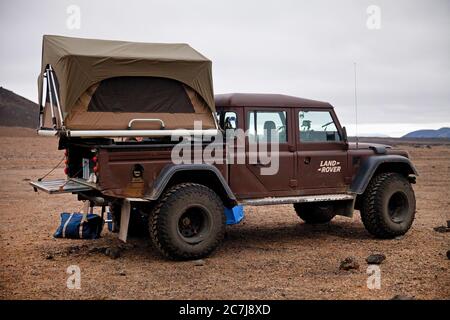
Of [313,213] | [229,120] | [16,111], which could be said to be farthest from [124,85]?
[16,111]

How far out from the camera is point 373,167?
8977mm

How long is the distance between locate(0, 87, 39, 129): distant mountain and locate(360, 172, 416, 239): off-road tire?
48991 millimetres

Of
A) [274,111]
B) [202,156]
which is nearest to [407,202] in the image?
[274,111]

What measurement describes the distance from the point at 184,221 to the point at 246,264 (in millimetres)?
970

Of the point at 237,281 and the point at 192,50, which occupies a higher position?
the point at 192,50

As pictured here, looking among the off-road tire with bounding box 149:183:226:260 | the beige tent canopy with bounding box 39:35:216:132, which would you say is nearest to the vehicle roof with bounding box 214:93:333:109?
the beige tent canopy with bounding box 39:35:216:132

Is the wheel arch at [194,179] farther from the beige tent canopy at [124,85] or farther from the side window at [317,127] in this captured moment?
the side window at [317,127]

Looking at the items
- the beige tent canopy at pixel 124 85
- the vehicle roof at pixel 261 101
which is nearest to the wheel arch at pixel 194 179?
the beige tent canopy at pixel 124 85

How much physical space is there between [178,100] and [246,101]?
1061mm

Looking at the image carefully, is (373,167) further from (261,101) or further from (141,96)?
(141,96)

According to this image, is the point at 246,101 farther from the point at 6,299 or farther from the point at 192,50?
the point at 6,299

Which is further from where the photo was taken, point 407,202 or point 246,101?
point 407,202

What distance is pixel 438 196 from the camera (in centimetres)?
1479

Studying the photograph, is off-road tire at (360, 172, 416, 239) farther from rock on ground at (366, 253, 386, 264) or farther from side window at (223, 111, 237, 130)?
side window at (223, 111, 237, 130)
